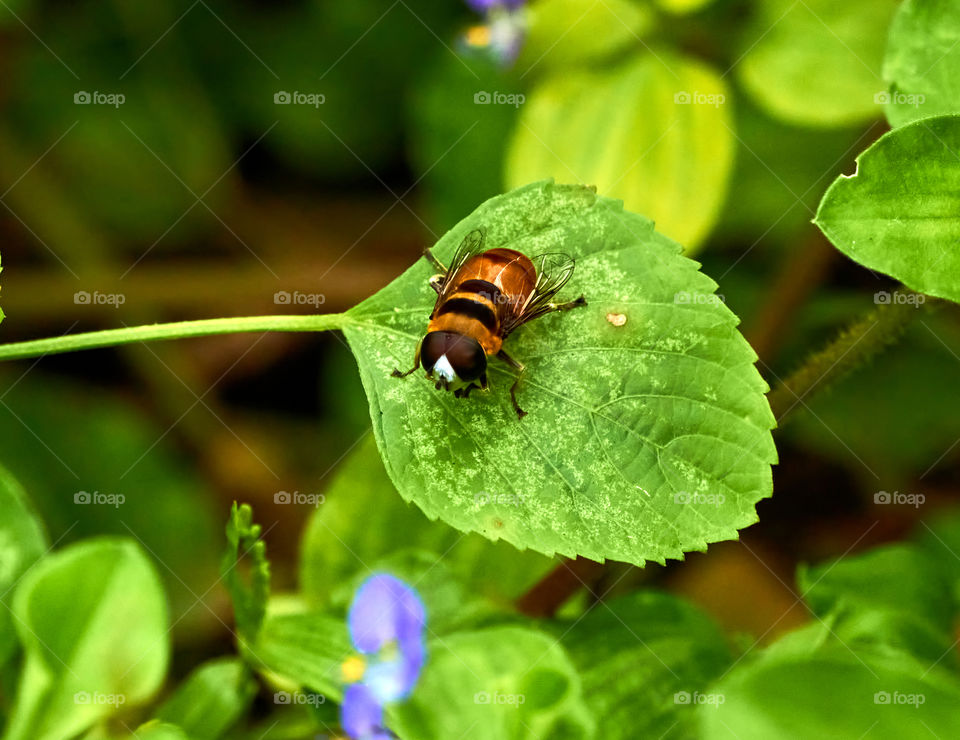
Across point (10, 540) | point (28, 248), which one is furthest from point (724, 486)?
point (28, 248)

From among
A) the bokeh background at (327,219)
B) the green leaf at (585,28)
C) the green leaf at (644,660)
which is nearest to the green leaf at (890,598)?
the green leaf at (644,660)

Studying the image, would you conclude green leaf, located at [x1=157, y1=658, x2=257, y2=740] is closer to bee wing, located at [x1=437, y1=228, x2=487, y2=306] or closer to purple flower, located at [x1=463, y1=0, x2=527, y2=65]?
bee wing, located at [x1=437, y1=228, x2=487, y2=306]

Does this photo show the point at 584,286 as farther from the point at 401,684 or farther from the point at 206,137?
the point at 206,137

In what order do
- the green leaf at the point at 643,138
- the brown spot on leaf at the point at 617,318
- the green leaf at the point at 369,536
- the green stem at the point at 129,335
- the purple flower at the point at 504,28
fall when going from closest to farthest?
the green stem at the point at 129,335 < the brown spot on leaf at the point at 617,318 < the green leaf at the point at 369,536 < the green leaf at the point at 643,138 < the purple flower at the point at 504,28

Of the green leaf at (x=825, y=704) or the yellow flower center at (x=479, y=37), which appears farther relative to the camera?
the yellow flower center at (x=479, y=37)

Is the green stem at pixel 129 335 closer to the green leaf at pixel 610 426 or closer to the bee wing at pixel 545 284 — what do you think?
the green leaf at pixel 610 426

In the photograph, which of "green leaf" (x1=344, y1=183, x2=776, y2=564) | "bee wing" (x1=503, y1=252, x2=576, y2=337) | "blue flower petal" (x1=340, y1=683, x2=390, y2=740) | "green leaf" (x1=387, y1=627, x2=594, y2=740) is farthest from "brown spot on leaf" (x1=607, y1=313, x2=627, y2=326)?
"blue flower petal" (x1=340, y1=683, x2=390, y2=740)

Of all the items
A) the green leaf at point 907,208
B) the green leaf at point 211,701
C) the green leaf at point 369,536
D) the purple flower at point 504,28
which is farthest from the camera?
the purple flower at point 504,28
